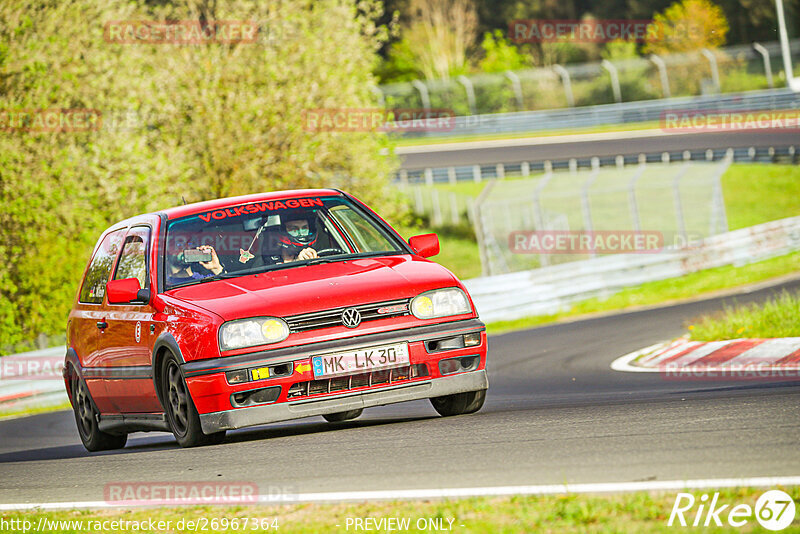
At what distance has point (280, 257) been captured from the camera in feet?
27.0

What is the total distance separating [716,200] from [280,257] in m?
17.9

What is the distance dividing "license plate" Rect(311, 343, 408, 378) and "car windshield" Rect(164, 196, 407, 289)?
108cm

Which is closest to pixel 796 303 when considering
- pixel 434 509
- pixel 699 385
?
pixel 699 385

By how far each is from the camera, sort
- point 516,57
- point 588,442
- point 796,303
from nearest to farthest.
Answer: point 588,442
point 796,303
point 516,57

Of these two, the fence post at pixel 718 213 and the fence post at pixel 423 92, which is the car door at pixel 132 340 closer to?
the fence post at pixel 718 213

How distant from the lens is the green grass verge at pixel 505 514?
4.50 m

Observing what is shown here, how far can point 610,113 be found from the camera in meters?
50.3

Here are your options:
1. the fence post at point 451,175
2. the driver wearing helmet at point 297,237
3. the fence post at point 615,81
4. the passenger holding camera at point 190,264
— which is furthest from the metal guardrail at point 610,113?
the passenger holding camera at point 190,264

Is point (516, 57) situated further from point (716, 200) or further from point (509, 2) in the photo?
point (716, 200)

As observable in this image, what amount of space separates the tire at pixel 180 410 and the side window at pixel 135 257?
0.84m

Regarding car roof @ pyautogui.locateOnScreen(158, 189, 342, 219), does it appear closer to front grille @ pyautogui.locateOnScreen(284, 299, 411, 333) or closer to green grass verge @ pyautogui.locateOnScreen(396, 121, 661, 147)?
front grille @ pyautogui.locateOnScreen(284, 299, 411, 333)

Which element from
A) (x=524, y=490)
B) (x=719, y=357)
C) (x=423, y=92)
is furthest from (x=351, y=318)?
(x=423, y=92)

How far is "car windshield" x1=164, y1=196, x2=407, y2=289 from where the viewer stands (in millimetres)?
8125

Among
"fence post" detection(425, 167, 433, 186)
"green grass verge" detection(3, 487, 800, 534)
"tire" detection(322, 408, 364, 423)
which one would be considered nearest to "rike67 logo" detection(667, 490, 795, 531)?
"green grass verge" detection(3, 487, 800, 534)
